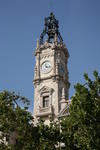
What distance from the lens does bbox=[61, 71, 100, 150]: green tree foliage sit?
87.1ft

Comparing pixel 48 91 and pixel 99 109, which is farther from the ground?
pixel 48 91

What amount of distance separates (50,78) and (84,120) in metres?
31.3

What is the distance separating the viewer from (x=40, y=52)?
62062mm

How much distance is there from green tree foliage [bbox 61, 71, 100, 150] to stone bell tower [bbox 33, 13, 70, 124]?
21.9 metres

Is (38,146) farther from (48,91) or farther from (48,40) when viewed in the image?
(48,40)

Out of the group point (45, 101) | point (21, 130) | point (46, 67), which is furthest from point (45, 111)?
point (21, 130)

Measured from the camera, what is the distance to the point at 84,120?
27047 mm

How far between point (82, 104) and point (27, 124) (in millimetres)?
5896

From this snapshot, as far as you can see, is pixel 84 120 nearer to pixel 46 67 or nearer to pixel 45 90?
pixel 45 90

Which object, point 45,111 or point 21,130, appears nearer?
point 21,130

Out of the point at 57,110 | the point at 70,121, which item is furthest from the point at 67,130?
the point at 57,110

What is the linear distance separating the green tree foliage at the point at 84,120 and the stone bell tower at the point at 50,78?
Answer: 21.9m

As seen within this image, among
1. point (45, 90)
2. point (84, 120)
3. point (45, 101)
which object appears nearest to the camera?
point (84, 120)

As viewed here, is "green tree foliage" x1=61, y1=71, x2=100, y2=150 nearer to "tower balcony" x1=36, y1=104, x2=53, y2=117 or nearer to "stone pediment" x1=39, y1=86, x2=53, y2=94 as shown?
"tower balcony" x1=36, y1=104, x2=53, y2=117
